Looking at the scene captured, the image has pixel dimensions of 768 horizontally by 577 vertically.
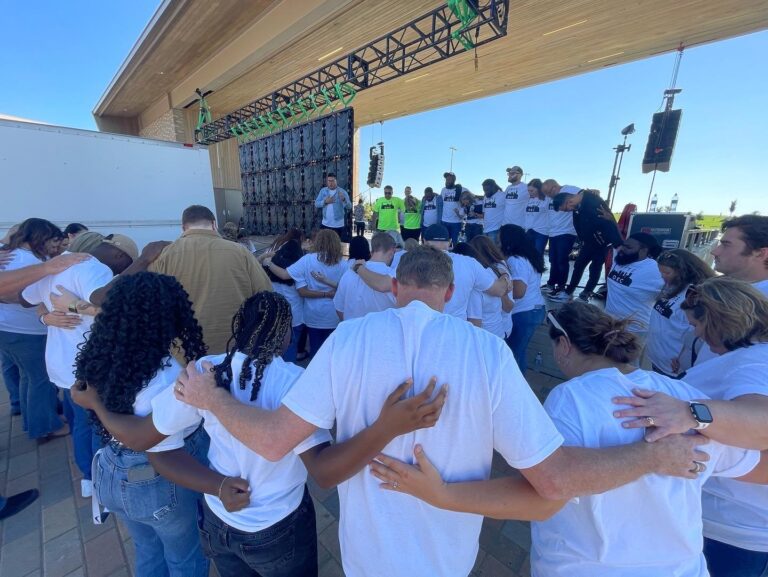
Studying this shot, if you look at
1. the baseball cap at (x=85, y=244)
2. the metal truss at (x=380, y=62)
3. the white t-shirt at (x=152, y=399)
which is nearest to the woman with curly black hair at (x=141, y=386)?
the white t-shirt at (x=152, y=399)

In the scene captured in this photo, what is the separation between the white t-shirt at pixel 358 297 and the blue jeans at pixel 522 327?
150 cm

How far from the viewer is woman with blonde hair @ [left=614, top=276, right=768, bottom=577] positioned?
0.96m

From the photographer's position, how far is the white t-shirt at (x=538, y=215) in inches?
229

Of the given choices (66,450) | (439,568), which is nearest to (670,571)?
(439,568)

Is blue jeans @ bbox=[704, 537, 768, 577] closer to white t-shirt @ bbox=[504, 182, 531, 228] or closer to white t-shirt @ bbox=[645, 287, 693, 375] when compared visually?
white t-shirt @ bbox=[645, 287, 693, 375]

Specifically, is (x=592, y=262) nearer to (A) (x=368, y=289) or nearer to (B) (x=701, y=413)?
(A) (x=368, y=289)

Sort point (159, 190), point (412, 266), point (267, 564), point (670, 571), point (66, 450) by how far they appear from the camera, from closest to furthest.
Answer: point (670, 571)
point (412, 266)
point (267, 564)
point (66, 450)
point (159, 190)

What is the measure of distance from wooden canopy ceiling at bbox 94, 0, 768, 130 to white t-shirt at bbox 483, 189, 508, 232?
3.40 metres

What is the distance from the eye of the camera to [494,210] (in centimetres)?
681

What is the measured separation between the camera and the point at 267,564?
118 cm

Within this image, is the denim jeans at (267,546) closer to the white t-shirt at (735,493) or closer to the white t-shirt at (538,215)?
the white t-shirt at (735,493)

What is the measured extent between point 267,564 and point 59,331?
6.37ft

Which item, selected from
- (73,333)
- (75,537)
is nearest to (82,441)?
(75,537)

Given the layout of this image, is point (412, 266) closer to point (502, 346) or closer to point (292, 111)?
point (502, 346)
